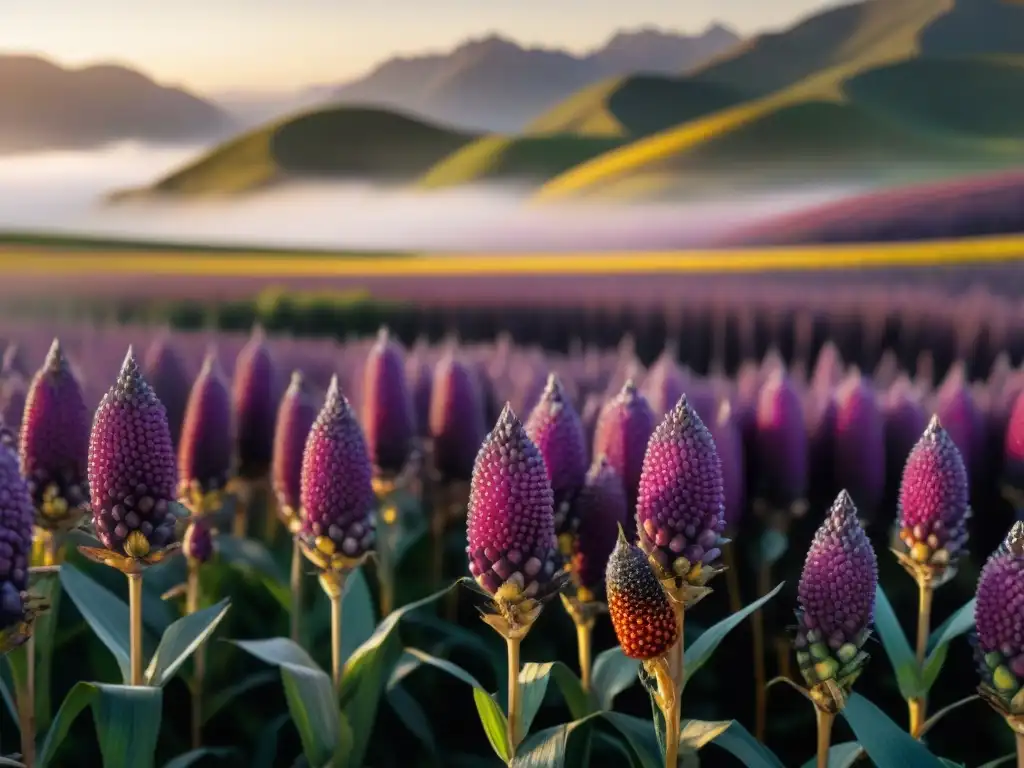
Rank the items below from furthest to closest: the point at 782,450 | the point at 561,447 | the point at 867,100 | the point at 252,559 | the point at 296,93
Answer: the point at 867,100, the point at 296,93, the point at 252,559, the point at 782,450, the point at 561,447

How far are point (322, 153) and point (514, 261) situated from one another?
1.63 meters

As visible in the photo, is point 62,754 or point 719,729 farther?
point 62,754

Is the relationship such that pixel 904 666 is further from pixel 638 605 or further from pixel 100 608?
pixel 100 608

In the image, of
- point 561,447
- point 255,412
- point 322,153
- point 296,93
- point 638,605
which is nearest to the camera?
point 638,605

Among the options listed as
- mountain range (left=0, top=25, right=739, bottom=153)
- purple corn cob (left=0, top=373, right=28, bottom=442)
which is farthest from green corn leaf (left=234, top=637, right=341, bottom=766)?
mountain range (left=0, top=25, right=739, bottom=153)

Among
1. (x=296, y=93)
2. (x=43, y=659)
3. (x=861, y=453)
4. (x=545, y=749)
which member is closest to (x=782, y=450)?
(x=861, y=453)

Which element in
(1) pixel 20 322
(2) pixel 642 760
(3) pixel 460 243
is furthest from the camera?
(3) pixel 460 243

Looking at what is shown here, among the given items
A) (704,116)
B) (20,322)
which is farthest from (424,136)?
(20,322)

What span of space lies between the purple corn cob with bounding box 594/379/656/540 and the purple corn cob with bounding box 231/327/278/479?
1056 millimetres

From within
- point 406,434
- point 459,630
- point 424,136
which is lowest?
point 459,630

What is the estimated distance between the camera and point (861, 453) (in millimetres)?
2578

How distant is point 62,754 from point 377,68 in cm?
526

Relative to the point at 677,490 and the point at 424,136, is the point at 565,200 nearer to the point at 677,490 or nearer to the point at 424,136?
the point at 424,136

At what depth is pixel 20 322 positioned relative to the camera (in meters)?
6.61
